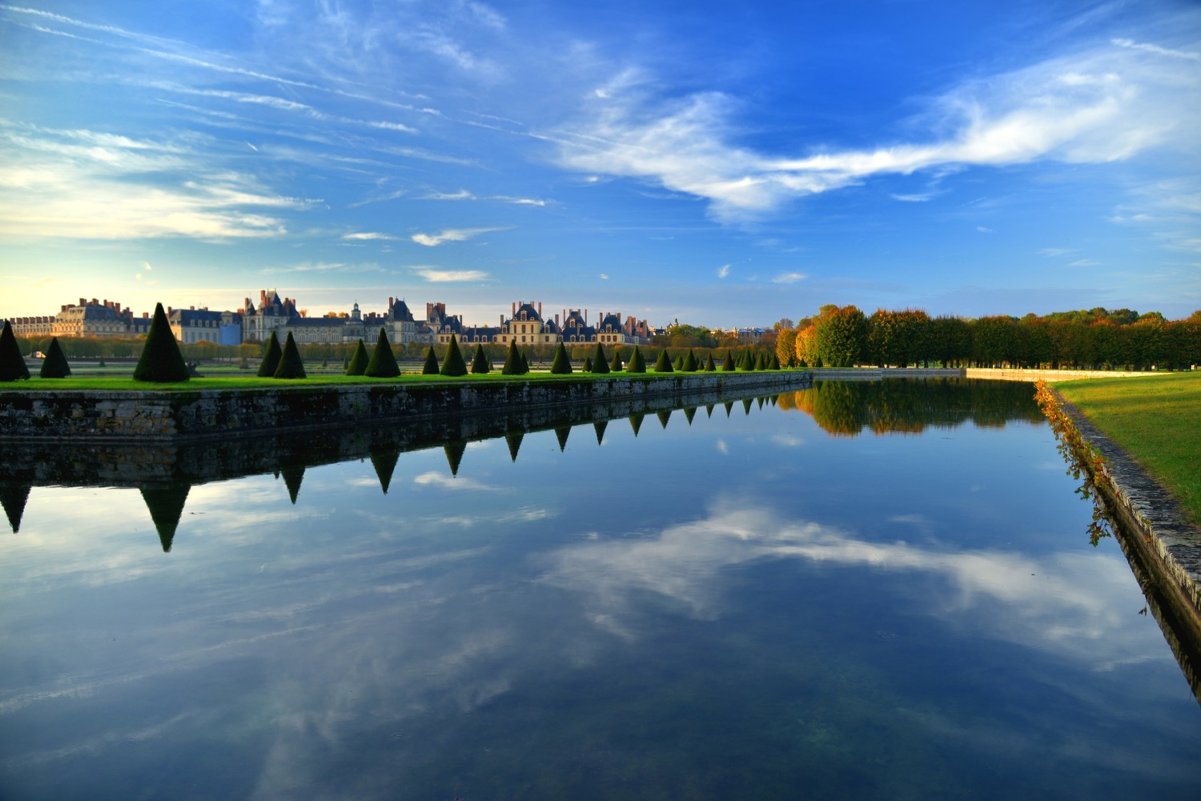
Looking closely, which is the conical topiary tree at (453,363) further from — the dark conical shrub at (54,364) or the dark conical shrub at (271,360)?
the dark conical shrub at (54,364)

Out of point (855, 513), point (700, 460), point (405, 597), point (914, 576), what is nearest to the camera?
point (405, 597)

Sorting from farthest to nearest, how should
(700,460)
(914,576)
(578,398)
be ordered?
(578,398) → (700,460) → (914,576)

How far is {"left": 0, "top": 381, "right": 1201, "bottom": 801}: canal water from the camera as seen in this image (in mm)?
4160

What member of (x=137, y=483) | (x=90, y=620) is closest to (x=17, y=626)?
(x=90, y=620)

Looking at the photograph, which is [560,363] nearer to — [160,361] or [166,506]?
[160,361]

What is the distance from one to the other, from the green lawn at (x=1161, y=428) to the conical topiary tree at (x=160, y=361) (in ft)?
74.9

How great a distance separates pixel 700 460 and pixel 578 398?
20.3m

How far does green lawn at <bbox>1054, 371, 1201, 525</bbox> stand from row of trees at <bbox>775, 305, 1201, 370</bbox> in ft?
208

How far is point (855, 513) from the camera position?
10609 millimetres

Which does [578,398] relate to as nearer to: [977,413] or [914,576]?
[977,413]

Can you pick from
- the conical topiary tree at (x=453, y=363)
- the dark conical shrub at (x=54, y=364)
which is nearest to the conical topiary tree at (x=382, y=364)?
the conical topiary tree at (x=453, y=363)

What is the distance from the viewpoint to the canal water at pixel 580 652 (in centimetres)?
416

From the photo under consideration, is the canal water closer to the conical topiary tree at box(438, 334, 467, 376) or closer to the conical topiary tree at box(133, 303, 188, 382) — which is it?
the conical topiary tree at box(133, 303, 188, 382)

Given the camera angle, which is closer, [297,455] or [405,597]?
[405,597]
